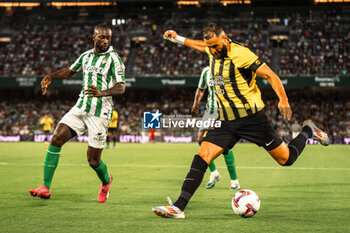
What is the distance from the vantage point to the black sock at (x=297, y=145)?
6492mm

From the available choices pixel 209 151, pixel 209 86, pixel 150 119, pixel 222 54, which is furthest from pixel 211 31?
pixel 150 119

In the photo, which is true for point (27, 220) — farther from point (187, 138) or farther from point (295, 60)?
point (295, 60)

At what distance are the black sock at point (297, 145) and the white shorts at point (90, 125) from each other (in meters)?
2.60

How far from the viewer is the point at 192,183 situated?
A: 5832mm

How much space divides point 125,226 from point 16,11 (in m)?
42.5

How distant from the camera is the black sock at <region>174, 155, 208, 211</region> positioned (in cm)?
580

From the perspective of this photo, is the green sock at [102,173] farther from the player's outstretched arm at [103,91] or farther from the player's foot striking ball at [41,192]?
the player's outstretched arm at [103,91]

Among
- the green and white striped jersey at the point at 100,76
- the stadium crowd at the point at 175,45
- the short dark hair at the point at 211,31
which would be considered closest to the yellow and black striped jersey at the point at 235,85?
the short dark hair at the point at 211,31

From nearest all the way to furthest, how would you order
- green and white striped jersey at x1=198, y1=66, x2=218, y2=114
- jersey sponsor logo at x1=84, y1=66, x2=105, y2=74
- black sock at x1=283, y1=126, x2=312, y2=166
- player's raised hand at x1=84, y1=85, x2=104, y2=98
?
black sock at x1=283, y1=126, x2=312, y2=166
player's raised hand at x1=84, y1=85, x2=104, y2=98
jersey sponsor logo at x1=84, y1=66, x2=105, y2=74
green and white striped jersey at x1=198, y1=66, x2=218, y2=114

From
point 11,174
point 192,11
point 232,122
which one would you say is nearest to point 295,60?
point 192,11

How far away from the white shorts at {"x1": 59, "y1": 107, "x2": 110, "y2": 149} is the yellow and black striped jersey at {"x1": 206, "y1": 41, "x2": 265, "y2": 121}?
186cm

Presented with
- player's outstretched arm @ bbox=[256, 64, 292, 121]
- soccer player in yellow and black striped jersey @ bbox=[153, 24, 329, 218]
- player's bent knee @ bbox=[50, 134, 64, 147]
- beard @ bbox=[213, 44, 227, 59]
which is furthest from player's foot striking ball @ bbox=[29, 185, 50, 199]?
player's outstretched arm @ bbox=[256, 64, 292, 121]

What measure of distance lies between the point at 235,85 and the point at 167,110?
32.5 metres

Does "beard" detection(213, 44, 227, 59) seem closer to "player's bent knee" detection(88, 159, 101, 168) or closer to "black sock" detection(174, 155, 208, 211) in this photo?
"black sock" detection(174, 155, 208, 211)
